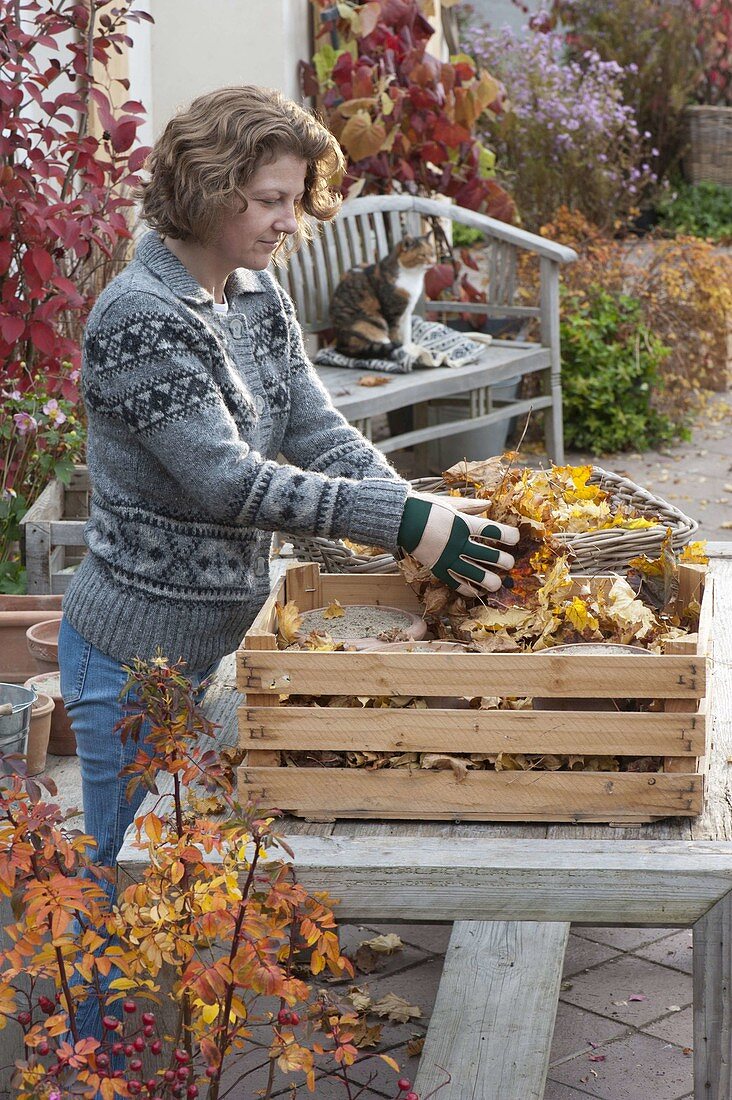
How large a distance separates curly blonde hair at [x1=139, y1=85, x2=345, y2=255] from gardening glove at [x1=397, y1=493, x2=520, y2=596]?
0.51 m

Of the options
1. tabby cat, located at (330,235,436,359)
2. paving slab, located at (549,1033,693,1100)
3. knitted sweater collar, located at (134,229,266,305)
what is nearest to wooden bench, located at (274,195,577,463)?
tabby cat, located at (330,235,436,359)

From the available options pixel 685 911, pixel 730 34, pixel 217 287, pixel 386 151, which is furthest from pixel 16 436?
pixel 730 34

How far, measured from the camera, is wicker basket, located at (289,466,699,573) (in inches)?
87.3

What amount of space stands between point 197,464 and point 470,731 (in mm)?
526

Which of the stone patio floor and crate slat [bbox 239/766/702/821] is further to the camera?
the stone patio floor

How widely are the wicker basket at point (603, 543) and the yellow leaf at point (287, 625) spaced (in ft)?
1.01

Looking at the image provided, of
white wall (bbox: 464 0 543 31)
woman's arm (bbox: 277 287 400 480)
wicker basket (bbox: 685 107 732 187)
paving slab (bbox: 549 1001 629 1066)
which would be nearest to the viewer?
woman's arm (bbox: 277 287 400 480)

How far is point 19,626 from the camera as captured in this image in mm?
3523

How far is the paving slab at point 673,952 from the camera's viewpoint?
2.96m

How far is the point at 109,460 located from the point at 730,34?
1181cm

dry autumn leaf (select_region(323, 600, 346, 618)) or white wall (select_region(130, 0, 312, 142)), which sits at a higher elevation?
white wall (select_region(130, 0, 312, 142))

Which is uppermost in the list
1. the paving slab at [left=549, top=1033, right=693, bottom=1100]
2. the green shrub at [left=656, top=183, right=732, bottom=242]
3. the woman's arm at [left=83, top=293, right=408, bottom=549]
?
the woman's arm at [left=83, top=293, right=408, bottom=549]

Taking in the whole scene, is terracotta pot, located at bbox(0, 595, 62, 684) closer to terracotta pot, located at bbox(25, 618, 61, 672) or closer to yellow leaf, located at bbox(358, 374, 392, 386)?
terracotta pot, located at bbox(25, 618, 61, 672)

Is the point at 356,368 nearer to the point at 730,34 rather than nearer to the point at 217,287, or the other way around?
the point at 217,287
